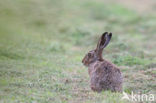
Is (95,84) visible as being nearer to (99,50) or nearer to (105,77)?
(105,77)

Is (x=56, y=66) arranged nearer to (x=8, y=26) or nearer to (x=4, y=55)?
(x=4, y=55)

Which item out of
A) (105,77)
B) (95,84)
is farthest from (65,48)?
(105,77)

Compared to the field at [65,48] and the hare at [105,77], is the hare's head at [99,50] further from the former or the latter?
the field at [65,48]

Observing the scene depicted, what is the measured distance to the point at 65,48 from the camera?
1464 cm

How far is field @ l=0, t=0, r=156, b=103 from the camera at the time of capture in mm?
7953

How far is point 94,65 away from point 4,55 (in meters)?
3.94

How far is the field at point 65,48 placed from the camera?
7953 mm

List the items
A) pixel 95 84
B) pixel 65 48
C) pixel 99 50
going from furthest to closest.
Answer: pixel 65 48 < pixel 99 50 < pixel 95 84

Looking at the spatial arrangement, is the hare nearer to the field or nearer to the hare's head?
the hare's head

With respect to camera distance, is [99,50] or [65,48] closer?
[99,50]

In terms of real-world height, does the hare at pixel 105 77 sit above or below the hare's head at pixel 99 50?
below

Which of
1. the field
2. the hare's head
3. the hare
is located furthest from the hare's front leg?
the hare's head

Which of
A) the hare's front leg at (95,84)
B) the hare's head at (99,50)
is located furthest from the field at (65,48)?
the hare's head at (99,50)

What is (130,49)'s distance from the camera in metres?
14.0
